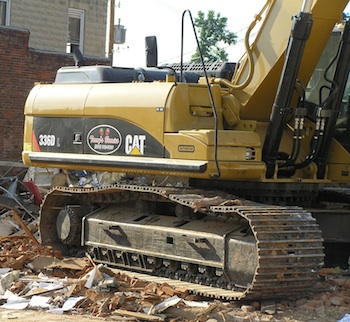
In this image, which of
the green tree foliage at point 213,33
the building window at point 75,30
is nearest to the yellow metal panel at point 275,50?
the building window at point 75,30

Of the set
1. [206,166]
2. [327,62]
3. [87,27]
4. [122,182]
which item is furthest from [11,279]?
[87,27]

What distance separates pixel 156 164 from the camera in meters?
9.38

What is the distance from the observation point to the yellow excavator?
8.55 metres

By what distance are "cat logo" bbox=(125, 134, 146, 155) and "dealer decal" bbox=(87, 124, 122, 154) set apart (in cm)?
13

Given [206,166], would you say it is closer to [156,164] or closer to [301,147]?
[156,164]

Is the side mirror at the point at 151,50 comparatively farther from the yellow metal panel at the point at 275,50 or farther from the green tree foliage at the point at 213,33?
the green tree foliage at the point at 213,33

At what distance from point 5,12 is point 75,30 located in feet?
9.37

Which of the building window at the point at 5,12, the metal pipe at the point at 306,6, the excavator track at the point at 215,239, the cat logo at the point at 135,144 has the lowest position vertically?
the excavator track at the point at 215,239

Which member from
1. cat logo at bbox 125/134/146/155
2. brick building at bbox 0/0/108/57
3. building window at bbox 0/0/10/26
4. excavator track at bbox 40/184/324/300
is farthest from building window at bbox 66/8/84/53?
cat logo at bbox 125/134/146/155

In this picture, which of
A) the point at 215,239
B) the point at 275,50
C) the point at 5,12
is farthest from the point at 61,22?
the point at 215,239

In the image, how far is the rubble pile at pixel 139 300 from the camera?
8031 millimetres

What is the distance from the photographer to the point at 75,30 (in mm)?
26156

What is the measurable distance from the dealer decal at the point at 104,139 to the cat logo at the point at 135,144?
13 centimetres

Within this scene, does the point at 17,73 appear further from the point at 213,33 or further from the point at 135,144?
the point at 213,33
